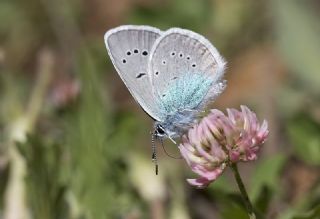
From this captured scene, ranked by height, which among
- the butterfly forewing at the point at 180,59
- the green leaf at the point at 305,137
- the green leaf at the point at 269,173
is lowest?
the green leaf at the point at 269,173

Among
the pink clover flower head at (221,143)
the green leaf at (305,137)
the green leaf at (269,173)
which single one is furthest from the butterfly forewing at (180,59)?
the green leaf at (305,137)

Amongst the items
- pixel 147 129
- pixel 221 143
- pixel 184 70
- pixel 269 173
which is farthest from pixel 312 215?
pixel 147 129

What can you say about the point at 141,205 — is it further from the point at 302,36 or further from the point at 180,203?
the point at 302,36

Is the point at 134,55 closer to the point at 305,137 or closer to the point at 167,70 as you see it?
the point at 167,70

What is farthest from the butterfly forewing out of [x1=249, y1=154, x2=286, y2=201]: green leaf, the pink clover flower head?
[x1=249, y1=154, x2=286, y2=201]: green leaf

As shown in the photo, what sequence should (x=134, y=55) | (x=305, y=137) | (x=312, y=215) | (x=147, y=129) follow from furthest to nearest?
(x=147, y=129) → (x=305, y=137) → (x=134, y=55) → (x=312, y=215)

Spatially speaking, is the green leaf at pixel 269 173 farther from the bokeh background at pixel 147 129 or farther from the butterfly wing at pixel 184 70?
the butterfly wing at pixel 184 70
